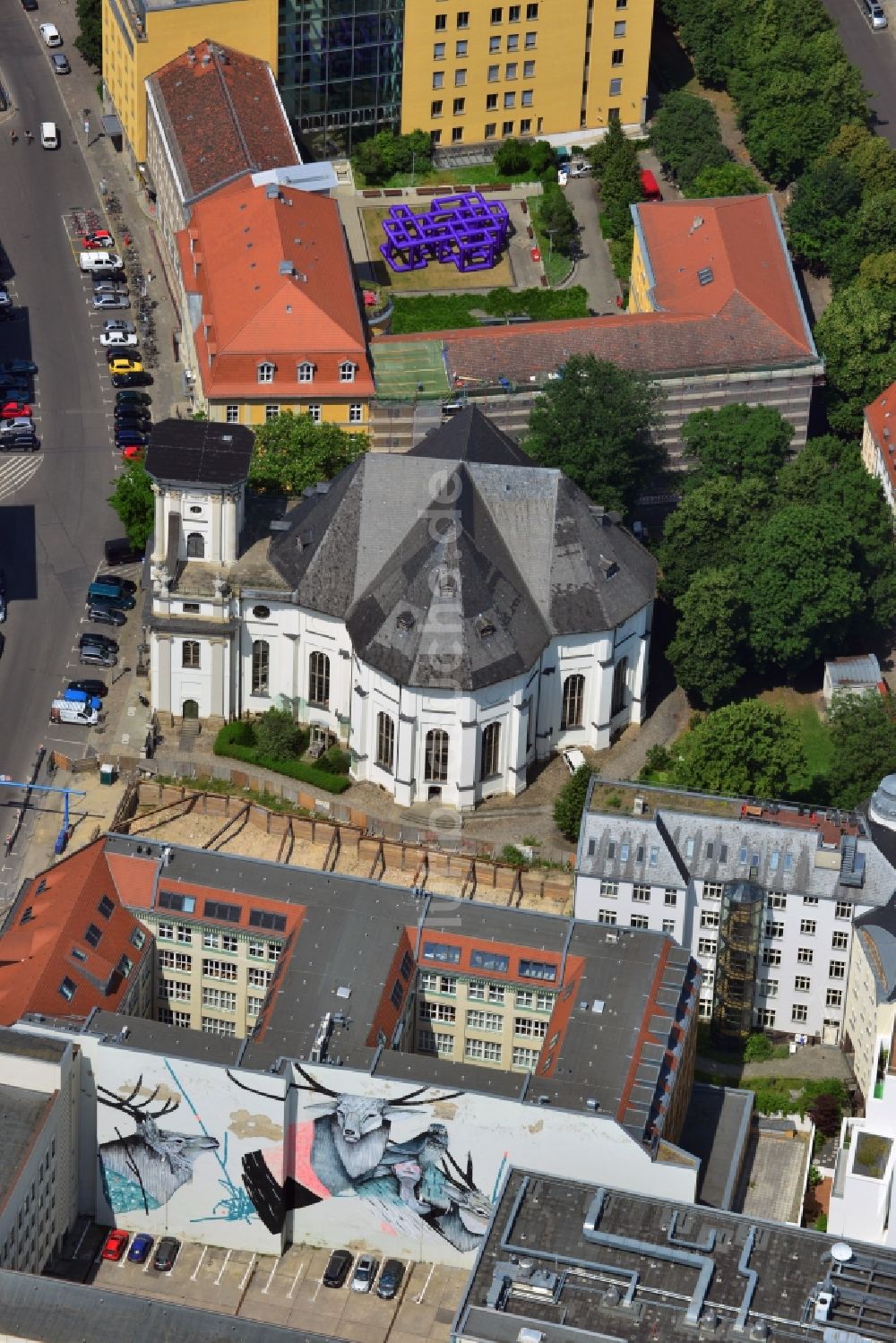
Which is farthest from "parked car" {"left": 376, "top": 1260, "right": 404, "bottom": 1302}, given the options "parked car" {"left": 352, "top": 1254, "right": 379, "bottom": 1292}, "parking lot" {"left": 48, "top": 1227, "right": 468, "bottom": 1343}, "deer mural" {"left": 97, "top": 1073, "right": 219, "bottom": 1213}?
"deer mural" {"left": 97, "top": 1073, "right": 219, "bottom": 1213}

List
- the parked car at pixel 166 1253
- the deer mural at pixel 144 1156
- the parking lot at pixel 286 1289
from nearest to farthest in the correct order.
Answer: the parking lot at pixel 286 1289, the deer mural at pixel 144 1156, the parked car at pixel 166 1253

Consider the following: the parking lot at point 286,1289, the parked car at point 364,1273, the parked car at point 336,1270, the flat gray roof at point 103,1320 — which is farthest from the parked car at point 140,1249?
the flat gray roof at point 103,1320

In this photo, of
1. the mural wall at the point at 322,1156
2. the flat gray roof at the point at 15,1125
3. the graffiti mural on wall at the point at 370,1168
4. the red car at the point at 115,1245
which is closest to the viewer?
the flat gray roof at the point at 15,1125

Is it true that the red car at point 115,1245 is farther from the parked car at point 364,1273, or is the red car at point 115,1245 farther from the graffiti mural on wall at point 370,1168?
the parked car at point 364,1273

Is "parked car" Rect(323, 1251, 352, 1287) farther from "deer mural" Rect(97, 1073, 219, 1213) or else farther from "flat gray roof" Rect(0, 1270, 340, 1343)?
"flat gray roof" Rect(0, 1270, 340, 1343)

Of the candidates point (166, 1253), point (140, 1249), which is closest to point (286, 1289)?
point (166, 1253)

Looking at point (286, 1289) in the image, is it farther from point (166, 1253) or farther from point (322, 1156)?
point (322, 1156)
